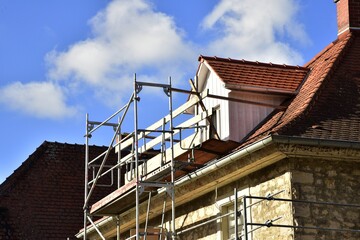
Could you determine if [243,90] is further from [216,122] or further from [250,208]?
[250,208]

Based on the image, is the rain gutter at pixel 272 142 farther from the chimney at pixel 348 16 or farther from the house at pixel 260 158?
the chimney at pixel 348 16

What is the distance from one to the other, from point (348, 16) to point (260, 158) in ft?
17.9

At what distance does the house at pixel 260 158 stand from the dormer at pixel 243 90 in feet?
0.06

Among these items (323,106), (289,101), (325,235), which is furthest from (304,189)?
(289,101)

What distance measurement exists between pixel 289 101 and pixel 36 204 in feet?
36.1

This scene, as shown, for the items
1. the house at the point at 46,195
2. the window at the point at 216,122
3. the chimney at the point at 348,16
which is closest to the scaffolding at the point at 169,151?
the window at the point at 216,122

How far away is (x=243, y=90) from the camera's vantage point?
715 inches

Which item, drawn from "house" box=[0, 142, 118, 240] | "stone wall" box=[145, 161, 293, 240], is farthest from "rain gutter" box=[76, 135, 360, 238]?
"house" box=[0, 142, 118, 240]

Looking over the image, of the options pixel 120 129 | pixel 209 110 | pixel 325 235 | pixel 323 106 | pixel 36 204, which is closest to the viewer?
pixel 325 235

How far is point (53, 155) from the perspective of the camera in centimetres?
2802

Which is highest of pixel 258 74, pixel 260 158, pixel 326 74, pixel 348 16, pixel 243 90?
pixel 348 16

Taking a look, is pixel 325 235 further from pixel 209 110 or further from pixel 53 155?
pixel 53 155

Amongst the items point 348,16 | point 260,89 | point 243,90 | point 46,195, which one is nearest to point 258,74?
point 260,89

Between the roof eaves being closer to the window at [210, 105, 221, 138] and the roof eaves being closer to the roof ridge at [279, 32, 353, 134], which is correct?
the window at [210, 105, 221, 138]
